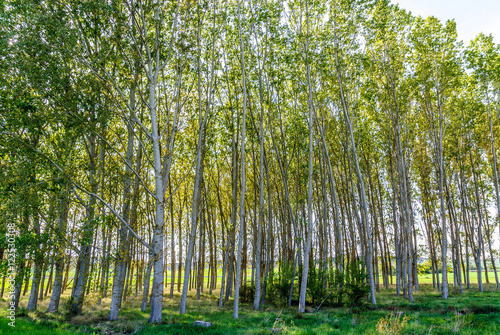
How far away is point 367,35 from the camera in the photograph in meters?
13.6

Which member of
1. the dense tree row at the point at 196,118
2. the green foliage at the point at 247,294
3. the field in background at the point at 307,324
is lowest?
the green foliage at the point at 247,294

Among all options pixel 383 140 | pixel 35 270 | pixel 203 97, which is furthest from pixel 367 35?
pixel 35 270

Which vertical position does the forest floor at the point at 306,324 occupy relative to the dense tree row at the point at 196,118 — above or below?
below

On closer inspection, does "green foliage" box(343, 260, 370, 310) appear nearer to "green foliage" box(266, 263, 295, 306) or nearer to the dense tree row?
the dense tree row

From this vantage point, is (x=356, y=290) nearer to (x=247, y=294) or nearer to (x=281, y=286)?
(x=281, y=286)

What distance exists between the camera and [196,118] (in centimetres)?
1366

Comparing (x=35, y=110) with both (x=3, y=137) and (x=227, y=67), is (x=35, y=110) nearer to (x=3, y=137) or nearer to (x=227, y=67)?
(x=3, y=137)

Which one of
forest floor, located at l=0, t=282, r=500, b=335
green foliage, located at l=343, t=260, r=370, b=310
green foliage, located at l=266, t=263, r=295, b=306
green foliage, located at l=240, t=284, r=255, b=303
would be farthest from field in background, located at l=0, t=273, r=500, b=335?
green foliage, located at l=240, t=284, r=255, b=303

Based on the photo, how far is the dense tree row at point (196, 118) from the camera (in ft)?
27.7

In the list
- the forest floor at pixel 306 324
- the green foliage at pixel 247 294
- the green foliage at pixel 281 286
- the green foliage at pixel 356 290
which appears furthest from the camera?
the green foliage at pixel 247 294

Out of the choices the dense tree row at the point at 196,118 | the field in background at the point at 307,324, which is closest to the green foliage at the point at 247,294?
the dense tree row at the point at 196,118

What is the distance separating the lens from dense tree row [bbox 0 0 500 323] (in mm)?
8430

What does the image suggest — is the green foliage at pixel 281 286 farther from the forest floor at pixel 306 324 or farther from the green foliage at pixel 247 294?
the forest floor at pixel 306 324

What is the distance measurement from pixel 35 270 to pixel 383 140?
58.5ft
